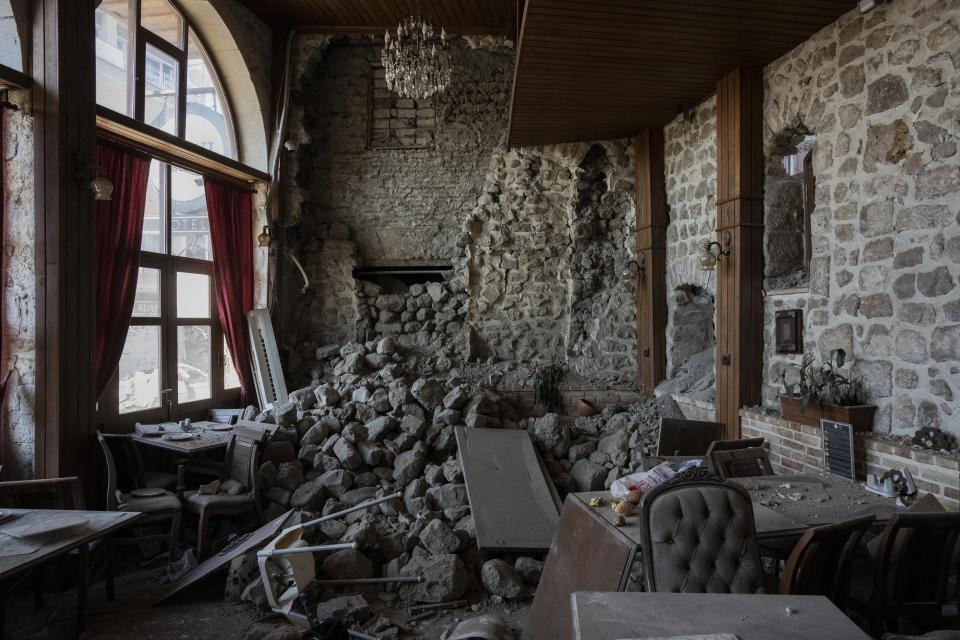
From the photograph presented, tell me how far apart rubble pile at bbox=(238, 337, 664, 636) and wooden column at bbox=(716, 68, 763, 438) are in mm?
1041

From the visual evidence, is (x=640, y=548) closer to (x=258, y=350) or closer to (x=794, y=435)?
(x=794, y=435)

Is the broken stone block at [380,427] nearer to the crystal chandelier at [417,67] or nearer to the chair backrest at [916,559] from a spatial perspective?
the crystal chandelier at [417,67]

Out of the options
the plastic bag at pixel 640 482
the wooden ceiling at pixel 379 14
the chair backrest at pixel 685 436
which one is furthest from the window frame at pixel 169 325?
the chair backrest at pixel 685 436

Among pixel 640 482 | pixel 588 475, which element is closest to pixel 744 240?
pixel 588 475

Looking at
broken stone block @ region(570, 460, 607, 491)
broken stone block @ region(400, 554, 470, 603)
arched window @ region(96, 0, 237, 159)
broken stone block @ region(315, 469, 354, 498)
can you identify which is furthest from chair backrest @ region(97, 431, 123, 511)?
broken stone block @ region(570, 460, 607, 491)

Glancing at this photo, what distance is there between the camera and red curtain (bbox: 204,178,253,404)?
6828 millimetres

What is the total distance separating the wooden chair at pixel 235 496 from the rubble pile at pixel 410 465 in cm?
25

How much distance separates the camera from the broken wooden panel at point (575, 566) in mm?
2643

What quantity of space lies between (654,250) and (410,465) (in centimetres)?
388

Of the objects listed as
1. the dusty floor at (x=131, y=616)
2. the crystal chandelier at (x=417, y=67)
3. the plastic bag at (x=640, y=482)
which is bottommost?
the dusty floor at (x=131, y=616)

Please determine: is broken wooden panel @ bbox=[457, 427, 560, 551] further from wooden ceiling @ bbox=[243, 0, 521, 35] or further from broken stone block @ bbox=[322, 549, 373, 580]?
wooden ceiling @ bbox=[243, 0, 521, 35]

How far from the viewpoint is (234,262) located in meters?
7.08

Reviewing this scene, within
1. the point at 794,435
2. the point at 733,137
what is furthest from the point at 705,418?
the point at 733,137

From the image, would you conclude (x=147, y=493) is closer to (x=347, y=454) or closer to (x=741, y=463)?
(x=347, y=454)
